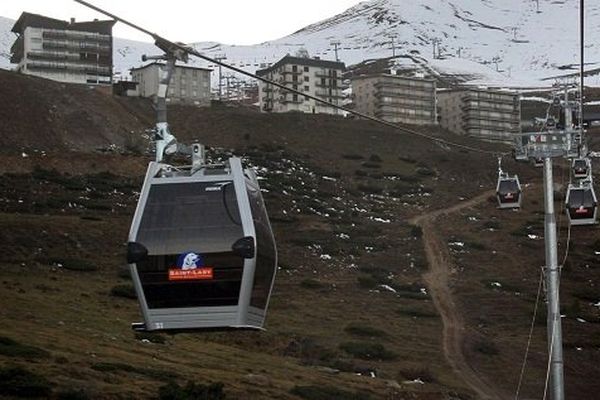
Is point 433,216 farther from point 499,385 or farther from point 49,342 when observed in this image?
point 49,342

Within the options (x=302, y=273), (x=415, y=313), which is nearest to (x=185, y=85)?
(x=302, y=273)

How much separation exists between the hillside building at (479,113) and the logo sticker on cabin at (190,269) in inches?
6728

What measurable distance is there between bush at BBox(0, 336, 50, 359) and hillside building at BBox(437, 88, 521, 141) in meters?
154

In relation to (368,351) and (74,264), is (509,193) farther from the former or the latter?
(74,264)

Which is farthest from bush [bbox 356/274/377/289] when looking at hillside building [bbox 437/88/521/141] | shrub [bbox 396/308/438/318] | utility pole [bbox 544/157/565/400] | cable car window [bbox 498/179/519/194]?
hillside building [bbox 437/88/521/141]

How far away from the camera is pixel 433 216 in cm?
10106

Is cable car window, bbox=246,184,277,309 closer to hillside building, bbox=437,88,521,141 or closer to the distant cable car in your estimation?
the distant cable car

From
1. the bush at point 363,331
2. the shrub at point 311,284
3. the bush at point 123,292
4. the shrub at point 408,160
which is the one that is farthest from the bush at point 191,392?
the shrub at point 408,160

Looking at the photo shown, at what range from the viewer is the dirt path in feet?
162

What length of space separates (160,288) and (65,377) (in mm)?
16208

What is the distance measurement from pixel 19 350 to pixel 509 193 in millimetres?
19028

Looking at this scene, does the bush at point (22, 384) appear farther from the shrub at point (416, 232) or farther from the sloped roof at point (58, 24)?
the sloped roof at point (58, 24)

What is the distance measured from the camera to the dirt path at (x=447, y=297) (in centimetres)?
4941

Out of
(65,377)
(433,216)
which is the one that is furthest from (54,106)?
(65,377)
